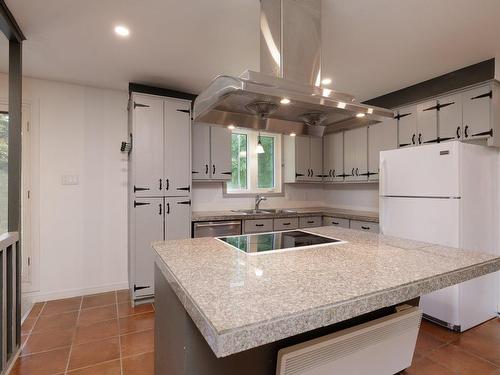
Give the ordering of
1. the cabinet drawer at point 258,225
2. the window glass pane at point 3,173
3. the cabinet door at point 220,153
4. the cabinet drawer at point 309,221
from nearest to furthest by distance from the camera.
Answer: the window glass pane at point 3,173 → the cabinet drawer at point 258,225 → the cabinet door at point 220,153 → the cabinet drawer at point 309,221

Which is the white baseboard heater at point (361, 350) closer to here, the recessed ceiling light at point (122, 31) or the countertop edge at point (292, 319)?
the countertop edge at point (292, 319)

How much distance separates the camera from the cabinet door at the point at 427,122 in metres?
3.08

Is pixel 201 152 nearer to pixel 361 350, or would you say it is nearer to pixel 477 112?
pixel 361 350

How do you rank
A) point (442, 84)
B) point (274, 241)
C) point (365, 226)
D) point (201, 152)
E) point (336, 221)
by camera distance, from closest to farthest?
1. point (274, 241)
2. point (442, 84)
3. point (365, 226)
4. point (201, 152)
5. point (336, 221)

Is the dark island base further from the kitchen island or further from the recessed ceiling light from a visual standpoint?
the recessed ceiling light

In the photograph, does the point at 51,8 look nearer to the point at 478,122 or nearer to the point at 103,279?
the point at 103,279

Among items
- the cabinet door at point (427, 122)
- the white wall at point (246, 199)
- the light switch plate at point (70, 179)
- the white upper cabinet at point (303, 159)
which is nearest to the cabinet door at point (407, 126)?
the cabinet door at point (427, 122)

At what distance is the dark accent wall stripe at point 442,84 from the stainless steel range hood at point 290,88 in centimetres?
177

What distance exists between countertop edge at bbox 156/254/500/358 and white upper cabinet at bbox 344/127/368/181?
9.52 ft

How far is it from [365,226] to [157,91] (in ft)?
9.88

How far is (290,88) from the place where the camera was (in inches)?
55.2

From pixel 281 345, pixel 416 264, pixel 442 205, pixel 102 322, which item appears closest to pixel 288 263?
pixel 281 345

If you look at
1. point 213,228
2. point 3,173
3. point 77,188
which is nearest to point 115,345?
point 213,228

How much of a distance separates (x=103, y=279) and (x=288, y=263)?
2.96m
